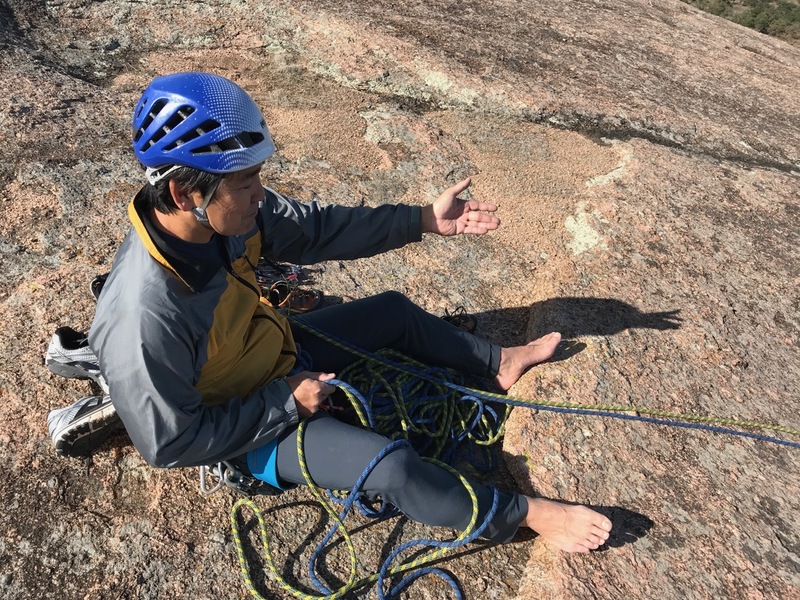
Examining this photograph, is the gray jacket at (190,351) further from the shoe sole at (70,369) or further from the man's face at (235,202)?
the shoe sole at (70,369)

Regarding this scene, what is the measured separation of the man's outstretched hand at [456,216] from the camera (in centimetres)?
295

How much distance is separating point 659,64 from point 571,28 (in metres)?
0.96

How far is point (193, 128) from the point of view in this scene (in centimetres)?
202

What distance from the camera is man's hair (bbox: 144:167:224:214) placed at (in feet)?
6.76

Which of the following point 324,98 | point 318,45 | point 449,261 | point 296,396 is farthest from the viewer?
point 318,45

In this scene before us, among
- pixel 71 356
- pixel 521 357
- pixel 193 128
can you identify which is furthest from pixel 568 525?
pixel 71 356

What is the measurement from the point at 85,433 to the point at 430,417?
4.59 ft

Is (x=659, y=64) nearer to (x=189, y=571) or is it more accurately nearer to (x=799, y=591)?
(x=799, y=591)

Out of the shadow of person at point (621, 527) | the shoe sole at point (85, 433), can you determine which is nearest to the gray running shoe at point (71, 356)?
the shoe sole at point (85, 433)

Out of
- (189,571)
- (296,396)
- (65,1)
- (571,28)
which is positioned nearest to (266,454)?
(296,396)

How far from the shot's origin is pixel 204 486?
266 cm

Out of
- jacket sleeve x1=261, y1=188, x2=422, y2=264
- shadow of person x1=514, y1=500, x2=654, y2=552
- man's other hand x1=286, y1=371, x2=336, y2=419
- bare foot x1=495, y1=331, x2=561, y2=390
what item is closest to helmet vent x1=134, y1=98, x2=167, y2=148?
jacket sleeve x1=261, y1=188, x2=422, y2=264

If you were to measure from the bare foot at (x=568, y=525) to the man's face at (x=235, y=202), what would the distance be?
1.50 meters

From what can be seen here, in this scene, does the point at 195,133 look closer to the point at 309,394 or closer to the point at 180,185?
the point at 180,185
